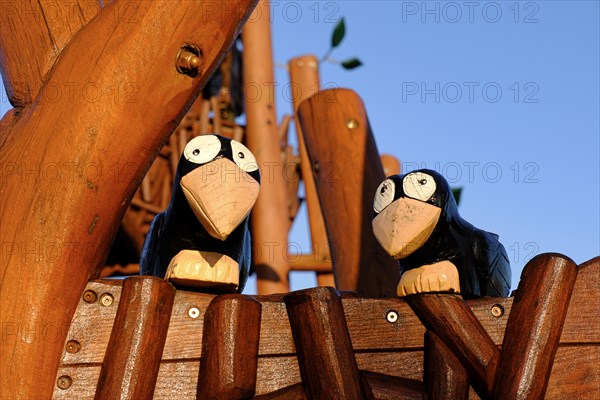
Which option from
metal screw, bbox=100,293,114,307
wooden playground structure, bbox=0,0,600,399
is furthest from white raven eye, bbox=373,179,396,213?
metal screw, bbox=100,293,114,307

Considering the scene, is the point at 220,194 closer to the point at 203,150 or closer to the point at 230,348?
the point at 203,150

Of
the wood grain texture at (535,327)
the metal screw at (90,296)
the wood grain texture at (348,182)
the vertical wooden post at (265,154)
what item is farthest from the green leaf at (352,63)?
the metal screw at (90,296)

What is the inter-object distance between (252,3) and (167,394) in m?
0.63

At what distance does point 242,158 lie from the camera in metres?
1.32

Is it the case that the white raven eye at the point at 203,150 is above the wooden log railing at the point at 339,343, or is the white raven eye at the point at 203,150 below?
above

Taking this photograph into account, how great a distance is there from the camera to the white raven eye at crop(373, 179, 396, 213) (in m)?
1.39

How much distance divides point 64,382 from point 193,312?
201 millimetres

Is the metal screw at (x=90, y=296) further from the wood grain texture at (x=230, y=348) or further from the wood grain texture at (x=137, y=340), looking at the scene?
the wood grain texture at (x=230, y=348)

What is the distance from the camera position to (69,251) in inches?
46.2

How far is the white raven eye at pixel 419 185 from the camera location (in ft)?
4.47

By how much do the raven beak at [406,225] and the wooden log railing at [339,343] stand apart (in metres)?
0.12

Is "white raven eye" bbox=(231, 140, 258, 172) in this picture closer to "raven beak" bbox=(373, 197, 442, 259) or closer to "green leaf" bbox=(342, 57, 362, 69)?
"raven beak" bbox=(373, 197, 442, 259)

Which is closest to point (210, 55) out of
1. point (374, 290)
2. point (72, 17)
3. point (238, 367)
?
point (72, 17)

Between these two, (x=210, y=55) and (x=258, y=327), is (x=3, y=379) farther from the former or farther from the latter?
(x=210, y=55)
